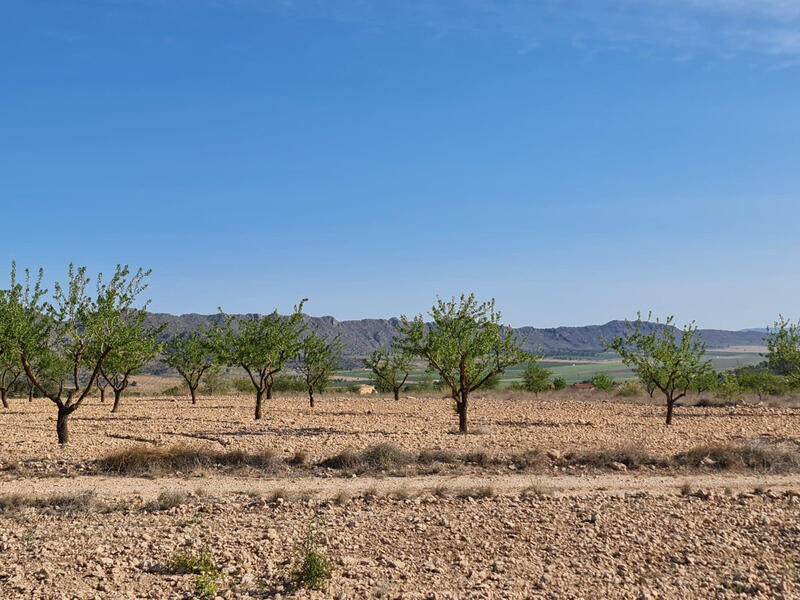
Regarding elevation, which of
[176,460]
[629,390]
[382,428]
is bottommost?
[629,390]

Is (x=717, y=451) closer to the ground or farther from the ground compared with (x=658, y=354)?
closer to the ground

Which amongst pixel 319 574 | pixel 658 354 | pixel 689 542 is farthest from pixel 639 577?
pixel 658 354

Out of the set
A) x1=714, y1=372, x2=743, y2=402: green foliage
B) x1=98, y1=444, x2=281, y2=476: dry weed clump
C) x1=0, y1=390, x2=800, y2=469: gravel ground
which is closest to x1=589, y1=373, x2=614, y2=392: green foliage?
x1=714, y1=372, x2=743, y2=402: green foliage

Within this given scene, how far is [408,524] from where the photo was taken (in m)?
12.5

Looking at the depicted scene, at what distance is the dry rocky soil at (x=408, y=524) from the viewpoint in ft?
31.1

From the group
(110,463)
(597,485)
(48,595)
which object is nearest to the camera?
(48,595)

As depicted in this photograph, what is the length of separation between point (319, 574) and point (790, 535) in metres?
9.10

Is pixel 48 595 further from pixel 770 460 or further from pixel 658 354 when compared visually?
pixel 658 354

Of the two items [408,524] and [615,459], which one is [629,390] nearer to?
[615,459]

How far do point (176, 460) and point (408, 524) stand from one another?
9.06 meters

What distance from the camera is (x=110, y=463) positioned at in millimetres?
18281

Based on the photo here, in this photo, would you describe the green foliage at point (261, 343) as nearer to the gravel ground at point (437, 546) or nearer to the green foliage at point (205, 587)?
the gravel ground at point (437, 546)

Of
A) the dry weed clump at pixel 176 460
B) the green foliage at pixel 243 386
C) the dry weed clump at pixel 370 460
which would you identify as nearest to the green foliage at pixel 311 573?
the dry weed clump at pixel 370 460

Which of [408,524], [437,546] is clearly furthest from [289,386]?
[437,546]
